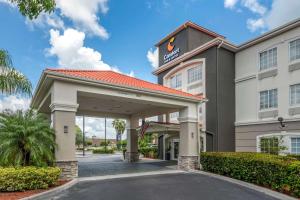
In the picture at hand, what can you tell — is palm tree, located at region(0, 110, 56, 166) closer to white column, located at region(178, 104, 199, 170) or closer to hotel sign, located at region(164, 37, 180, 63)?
white column, located at region(178, 104, 199, 170)

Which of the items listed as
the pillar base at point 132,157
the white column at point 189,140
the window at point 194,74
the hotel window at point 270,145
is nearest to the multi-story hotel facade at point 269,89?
the hotel window at point 270,145

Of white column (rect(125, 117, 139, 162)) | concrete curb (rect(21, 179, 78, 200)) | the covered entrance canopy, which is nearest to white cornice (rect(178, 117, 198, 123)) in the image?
the covered entrance canopy

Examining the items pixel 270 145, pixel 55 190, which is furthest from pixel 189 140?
pixel 55 190

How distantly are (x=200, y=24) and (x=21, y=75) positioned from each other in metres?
18.0

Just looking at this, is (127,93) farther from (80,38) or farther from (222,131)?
(222,131)

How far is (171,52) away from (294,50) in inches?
455

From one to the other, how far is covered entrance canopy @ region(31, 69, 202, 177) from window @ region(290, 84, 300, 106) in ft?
19.8

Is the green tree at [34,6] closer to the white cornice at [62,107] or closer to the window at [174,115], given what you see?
the white cornice at [62,107]

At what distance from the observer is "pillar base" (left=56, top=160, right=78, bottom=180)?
37.3ft

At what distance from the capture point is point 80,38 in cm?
1653

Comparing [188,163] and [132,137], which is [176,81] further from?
[188,163]

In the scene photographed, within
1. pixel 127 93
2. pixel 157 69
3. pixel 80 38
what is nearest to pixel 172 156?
pixel 157 69

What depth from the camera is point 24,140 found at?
406 inches

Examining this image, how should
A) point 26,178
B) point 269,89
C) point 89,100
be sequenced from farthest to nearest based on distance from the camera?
point 269,89 < point 89,100 < point 26,178
